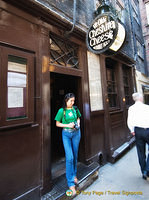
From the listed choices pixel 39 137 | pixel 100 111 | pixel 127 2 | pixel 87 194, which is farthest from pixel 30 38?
pixel 127 2

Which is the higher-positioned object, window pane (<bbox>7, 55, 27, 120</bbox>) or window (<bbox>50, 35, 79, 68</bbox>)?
window (<bbox>50, 35, 79, 68</bbox>)

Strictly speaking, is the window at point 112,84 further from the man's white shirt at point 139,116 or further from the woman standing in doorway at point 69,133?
the woman standing in doorway at point 69,133

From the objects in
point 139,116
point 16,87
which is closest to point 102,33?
point 139,116

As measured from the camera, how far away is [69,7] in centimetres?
321

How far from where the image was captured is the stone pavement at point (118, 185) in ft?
7.32

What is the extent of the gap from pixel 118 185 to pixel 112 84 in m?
3.71

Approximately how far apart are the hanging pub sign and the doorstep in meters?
3.11

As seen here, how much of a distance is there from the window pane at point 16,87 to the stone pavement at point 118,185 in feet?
6.95

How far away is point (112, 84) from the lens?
4.91 metres

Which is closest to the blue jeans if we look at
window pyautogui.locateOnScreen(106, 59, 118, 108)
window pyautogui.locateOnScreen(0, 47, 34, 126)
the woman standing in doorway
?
the woman standing in doorway

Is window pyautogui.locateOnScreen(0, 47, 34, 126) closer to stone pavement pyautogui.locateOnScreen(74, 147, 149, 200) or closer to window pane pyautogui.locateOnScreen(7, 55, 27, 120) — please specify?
window pane pyautogui.locateOnScreen(7, 55, 27, 120)

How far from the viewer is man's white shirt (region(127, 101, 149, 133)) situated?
2.61 metres

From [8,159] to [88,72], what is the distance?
2958 mm

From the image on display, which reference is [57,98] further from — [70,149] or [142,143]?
[142,143]
